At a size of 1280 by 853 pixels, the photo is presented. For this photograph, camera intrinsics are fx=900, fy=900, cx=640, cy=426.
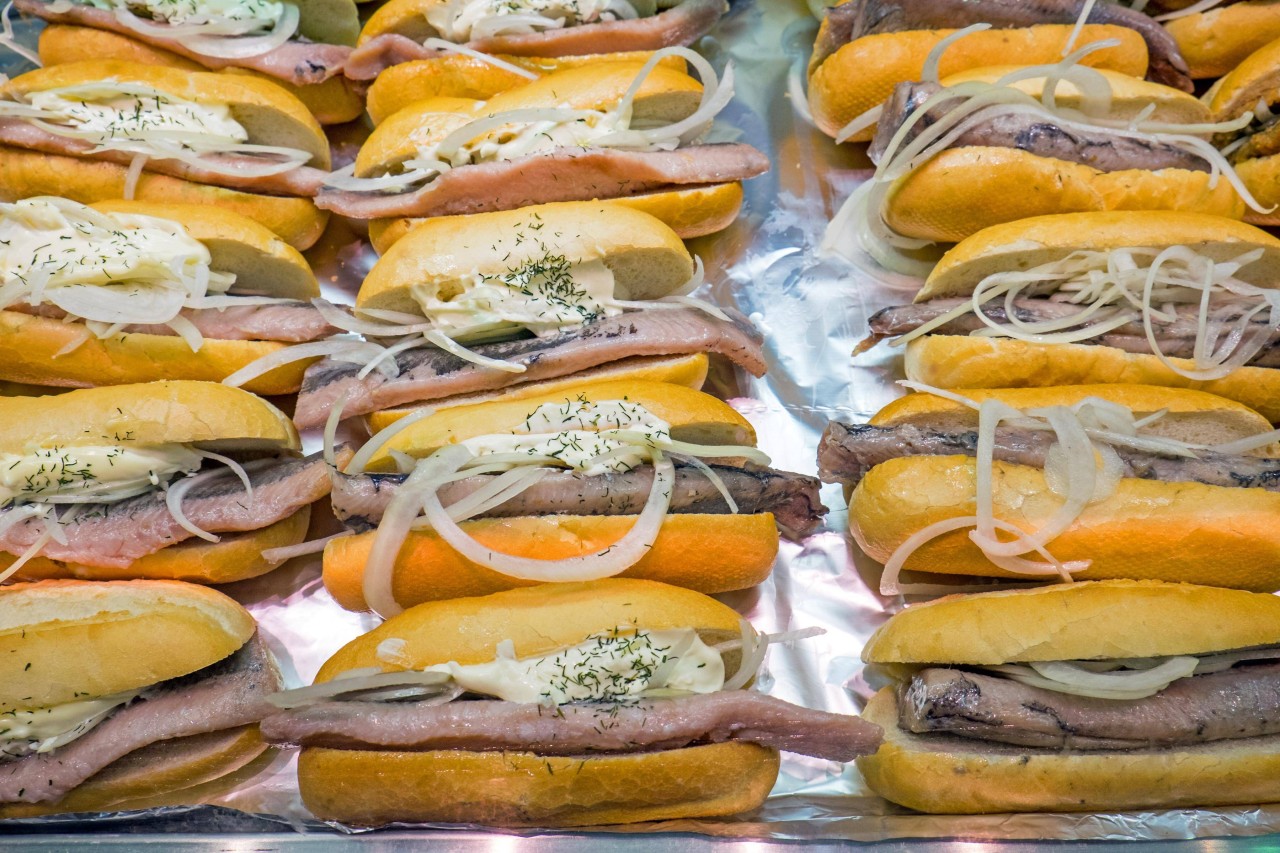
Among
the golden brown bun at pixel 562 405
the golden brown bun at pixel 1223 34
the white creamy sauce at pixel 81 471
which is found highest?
the golden brown bun at pixel 1223 34

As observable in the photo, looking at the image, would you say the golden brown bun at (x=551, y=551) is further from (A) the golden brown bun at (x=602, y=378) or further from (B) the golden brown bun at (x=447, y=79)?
(B) the golden brown bun at (x=447, y=79)

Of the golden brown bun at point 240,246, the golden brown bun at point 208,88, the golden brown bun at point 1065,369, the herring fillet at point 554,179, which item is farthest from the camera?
the golden brown bun at point 208,88

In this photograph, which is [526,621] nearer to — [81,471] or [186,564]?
[186,564]

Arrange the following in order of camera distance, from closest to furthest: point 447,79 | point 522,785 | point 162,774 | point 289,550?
point 522,785
point 162,774
point 289,550
point 447,79

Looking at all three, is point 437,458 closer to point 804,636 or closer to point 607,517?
point 607,517

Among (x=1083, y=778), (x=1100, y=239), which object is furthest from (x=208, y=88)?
(x=1083, y=778)

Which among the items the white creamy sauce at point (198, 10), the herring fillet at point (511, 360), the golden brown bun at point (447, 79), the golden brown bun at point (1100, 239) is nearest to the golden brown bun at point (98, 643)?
the herring fillet at point (511, 360)
